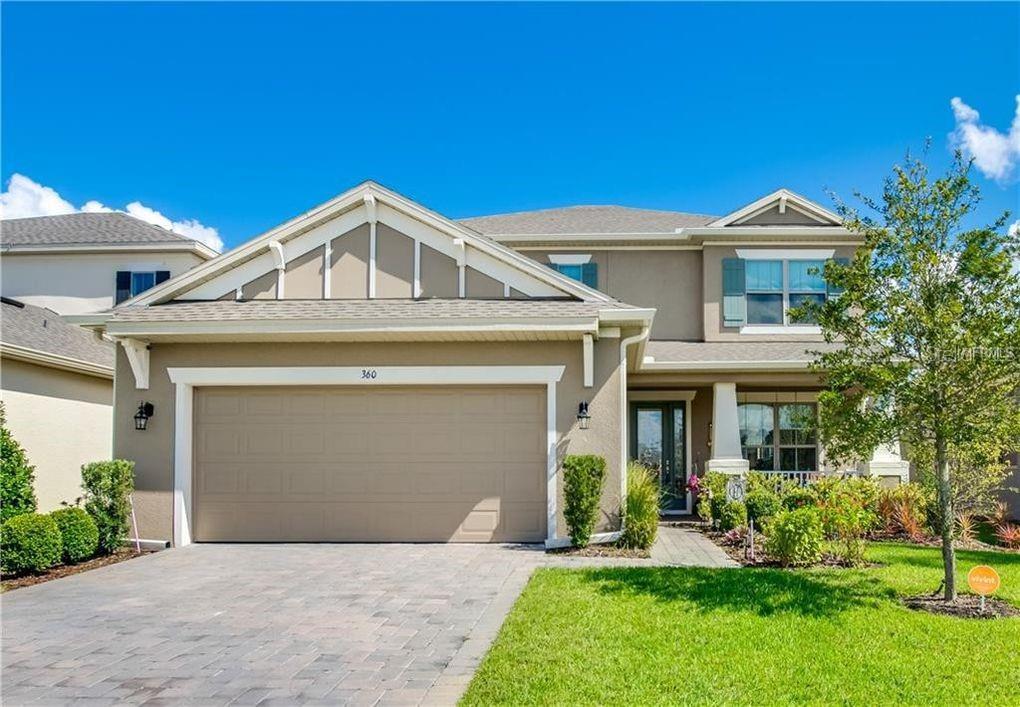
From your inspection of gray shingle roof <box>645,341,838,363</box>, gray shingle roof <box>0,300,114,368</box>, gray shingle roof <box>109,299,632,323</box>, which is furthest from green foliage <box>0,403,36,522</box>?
gray shingle roof <box>645,341,838,363</box>

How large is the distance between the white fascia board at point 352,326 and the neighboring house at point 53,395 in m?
3.54

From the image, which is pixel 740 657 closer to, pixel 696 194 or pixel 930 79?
pixel 930 79

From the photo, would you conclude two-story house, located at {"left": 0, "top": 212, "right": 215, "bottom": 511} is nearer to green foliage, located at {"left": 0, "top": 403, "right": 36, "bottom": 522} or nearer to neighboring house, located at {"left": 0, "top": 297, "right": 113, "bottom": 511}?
neighboring house, located at {"left": 0, "top": 297, "right": 113, "bottom": 511}

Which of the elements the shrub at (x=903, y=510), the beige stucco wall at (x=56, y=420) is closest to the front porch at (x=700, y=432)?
the shrub at (x=903, y=510)

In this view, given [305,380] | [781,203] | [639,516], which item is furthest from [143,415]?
[781,203]

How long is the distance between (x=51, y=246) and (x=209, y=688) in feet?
59.1

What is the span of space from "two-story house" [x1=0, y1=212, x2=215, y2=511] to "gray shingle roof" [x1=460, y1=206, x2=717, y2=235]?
309 inches

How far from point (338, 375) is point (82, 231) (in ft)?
42.9

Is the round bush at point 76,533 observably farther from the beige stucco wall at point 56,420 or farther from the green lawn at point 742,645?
the green lawn at point 742,645

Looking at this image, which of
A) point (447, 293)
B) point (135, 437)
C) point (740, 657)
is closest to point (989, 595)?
point (740, 657)

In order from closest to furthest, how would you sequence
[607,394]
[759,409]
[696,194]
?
[607,394] → [759,409] → [696,194]

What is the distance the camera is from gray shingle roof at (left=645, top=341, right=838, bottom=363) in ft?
49.7

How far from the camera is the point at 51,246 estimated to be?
19.2 m

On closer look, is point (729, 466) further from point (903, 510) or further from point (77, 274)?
point (77, 274)
